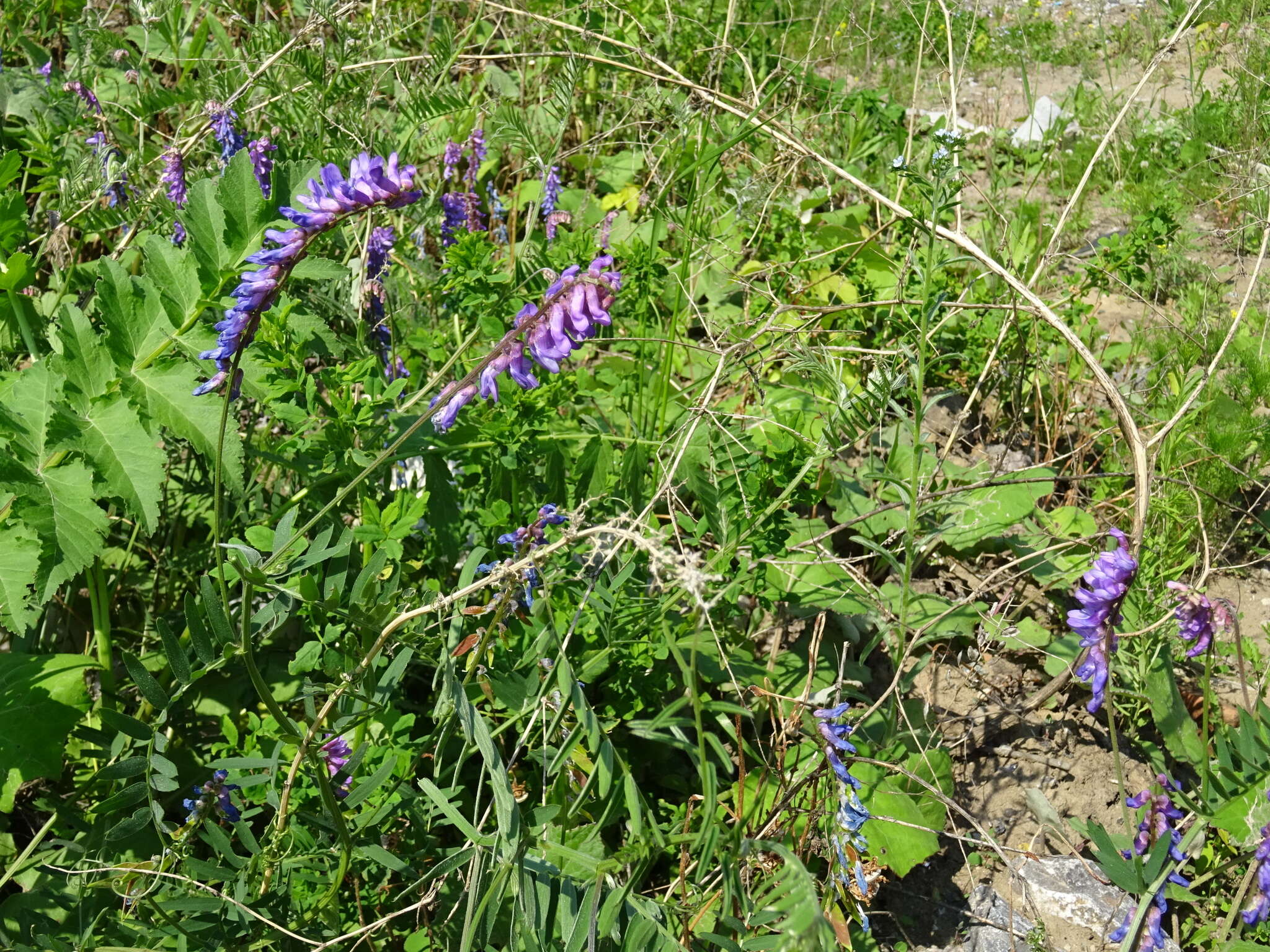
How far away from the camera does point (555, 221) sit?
3053 mm

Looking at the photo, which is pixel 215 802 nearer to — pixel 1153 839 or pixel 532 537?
pixel 532 537

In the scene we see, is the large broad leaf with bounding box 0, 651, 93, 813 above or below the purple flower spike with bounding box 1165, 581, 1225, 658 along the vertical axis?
above

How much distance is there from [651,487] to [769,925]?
1026 millimetres

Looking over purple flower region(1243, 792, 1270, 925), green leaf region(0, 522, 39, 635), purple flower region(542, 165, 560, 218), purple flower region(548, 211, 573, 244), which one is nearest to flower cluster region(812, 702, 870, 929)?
purple flower region(1243, 792, 1270, 925)

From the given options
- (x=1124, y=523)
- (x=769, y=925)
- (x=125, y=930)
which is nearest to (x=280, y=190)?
(x=125, y=930)

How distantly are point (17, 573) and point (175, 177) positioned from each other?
1.20 meters

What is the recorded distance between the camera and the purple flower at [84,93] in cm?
296

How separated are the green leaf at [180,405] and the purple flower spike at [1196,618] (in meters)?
1.71

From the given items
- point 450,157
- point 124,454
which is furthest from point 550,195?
point 124,454

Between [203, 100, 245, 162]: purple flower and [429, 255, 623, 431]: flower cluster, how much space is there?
4.74ft

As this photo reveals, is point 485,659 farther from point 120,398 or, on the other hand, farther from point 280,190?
point 280,190

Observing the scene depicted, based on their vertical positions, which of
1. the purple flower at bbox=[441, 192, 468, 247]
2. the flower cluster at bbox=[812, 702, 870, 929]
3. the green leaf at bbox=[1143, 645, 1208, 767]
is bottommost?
the green leaf at bbox=[1143, 645, 1208, 767]

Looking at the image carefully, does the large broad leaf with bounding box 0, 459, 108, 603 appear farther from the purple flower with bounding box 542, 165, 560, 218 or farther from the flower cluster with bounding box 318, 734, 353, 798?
the purple flower with bounding box 542, 165, 560, 218

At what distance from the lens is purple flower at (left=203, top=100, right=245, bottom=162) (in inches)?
104
